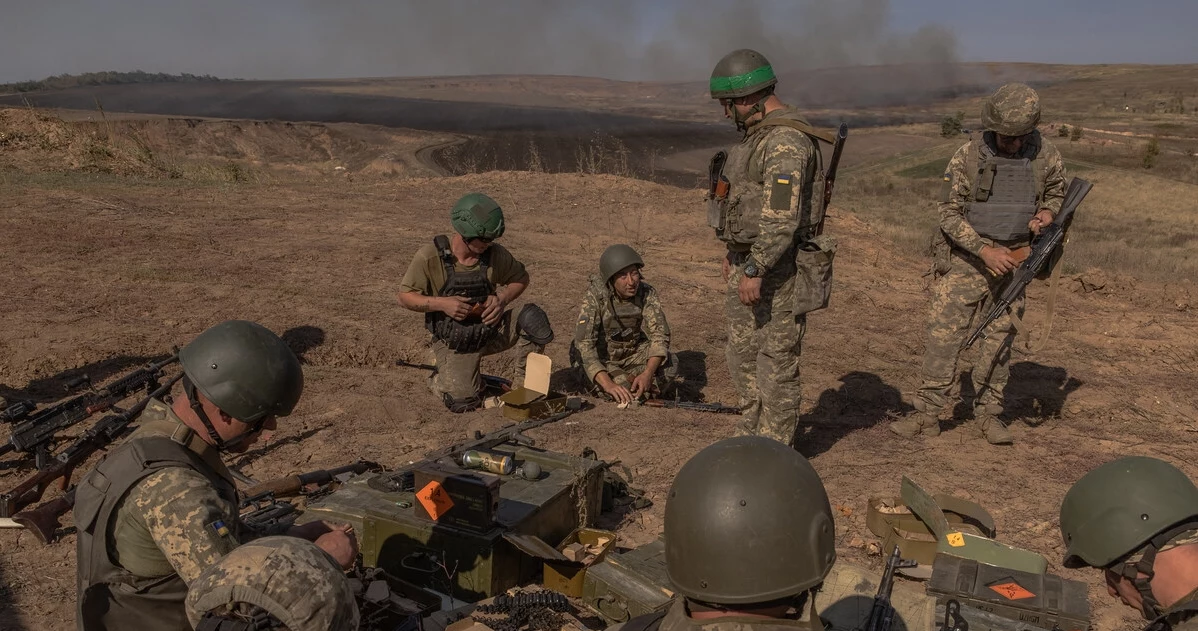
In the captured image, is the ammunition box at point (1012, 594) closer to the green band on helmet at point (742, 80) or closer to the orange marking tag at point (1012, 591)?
the orange marking tag at point (1012, 591)

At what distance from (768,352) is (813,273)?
0.66 metres

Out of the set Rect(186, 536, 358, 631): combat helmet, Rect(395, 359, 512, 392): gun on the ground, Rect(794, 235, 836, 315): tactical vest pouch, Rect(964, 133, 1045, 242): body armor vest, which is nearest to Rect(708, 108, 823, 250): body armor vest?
Rect(794, 235, 836, 315): tactical vest pouch

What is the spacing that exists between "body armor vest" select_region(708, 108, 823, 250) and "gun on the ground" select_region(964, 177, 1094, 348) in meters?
2.12

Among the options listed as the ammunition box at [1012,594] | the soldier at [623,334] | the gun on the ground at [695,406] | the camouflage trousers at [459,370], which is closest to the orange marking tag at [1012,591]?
the ammunition box at [1012,594]

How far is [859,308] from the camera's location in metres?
12.5

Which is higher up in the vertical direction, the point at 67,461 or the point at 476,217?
the point at 476,217

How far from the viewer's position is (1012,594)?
452cm

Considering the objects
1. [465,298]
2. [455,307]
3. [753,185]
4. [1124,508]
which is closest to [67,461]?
[455,307]

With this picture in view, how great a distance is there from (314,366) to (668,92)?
305 ft

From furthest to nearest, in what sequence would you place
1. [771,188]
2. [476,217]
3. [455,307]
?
[455,307] < [476,217] < [771,188]

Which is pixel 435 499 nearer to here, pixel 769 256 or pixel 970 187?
pixel 769 256

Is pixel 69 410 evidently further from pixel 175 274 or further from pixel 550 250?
pixel 550 250

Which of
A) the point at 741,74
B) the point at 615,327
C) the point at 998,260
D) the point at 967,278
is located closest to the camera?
the point at 741,74

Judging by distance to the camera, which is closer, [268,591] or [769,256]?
[268,591]
